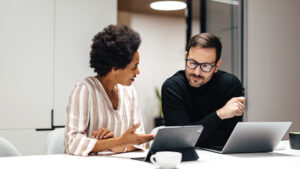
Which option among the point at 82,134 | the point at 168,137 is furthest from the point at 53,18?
the point at 168,137

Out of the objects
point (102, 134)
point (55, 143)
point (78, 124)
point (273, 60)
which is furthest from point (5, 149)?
point (273, 60)

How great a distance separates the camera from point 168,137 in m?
1.47

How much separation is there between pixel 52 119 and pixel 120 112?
1414 mm

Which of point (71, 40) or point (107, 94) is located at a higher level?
point (71, 40)

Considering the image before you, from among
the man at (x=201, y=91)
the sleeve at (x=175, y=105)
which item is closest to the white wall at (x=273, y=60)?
the man at (x=201, y=91)

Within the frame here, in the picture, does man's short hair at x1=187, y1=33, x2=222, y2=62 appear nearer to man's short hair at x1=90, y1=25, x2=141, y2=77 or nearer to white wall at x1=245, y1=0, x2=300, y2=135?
man's short hair at x1=90, y1=25, x2=141, y2=77

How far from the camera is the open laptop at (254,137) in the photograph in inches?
66.2

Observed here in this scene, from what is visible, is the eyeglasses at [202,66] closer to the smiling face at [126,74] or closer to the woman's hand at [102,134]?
the smiling face at [126,74]

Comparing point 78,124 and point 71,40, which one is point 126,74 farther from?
point 71,40

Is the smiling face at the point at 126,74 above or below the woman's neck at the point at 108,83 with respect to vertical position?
above

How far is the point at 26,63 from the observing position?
312 cm

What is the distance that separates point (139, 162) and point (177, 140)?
0.19 m

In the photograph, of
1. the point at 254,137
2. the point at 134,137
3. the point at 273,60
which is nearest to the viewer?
the point at 134,137

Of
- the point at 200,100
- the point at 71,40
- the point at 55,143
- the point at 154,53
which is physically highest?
the point at 154,53
